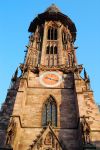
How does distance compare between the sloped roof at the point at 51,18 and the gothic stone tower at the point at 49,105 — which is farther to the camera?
the sloped roof at the point at 51,18

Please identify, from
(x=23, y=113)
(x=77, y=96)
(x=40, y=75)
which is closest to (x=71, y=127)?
(x=77, y=96)

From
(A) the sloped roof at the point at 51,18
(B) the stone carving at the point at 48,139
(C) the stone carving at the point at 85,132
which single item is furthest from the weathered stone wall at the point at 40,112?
(A) the sloped roof at the point at 51,18

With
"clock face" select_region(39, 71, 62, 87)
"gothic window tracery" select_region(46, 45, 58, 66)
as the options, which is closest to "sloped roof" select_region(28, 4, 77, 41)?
"gothic window tracery" select_region(46, 45, 58, 66)

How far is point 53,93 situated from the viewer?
84.0 feet

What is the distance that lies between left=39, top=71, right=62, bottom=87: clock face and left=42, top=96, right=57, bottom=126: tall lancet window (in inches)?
77.9

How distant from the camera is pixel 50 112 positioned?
23844 mm

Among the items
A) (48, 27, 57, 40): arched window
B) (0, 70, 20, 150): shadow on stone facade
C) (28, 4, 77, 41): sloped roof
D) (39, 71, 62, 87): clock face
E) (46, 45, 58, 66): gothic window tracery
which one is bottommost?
(0, 70, 20, 150): shadow on stone facade

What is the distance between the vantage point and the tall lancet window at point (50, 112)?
74.6 feet

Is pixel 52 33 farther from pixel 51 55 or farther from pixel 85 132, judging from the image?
pixel 85 132

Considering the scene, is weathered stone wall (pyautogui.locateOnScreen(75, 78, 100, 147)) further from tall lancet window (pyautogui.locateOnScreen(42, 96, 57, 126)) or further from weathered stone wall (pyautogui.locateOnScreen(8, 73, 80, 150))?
tall lancet window (pyautogui.locateOnScreen(42, 96, 57, 126))

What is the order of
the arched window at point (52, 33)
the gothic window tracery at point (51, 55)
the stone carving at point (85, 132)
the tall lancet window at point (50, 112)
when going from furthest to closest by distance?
the arched window at point (52, 33) → the gothic window tracery at point (51, 55) → the tall lancet window at point (50, 112) → the stone carving at point (85, 132)

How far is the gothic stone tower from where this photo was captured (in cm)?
2023

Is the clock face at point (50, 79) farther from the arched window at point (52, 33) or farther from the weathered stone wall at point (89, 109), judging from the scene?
the arched window at point (52, 33)

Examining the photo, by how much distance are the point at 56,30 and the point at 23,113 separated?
1729cm
